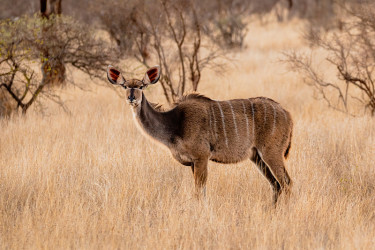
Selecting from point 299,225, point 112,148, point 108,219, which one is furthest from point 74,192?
point 299,225

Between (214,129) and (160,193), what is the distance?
3.07 ft

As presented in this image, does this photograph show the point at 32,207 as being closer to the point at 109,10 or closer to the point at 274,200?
the point at 274,200

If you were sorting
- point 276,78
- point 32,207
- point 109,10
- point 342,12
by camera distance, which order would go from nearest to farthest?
1. point 32,207
2. point 276,78
3. point 109,10
4. point 342,12

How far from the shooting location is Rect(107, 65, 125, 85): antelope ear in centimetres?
539

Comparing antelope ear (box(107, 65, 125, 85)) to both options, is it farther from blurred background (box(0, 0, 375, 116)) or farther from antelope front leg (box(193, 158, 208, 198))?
blurred background (box(0, 0, 375, 116))

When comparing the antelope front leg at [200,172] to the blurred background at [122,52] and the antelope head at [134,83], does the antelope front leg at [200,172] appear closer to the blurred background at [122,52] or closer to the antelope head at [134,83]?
the antelope head at [134,83]

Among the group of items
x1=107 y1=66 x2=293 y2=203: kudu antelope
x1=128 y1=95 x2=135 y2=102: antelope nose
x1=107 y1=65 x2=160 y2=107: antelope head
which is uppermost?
x1=107 y1=65 x2=160 y2=107: antelope head

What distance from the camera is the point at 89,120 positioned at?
9.54m

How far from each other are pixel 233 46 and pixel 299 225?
1627cm

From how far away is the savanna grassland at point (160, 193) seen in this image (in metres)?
4.49

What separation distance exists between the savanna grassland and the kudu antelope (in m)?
0.38

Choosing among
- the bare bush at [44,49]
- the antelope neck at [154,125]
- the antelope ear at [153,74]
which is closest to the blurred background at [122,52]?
the bare bush at [44,49]

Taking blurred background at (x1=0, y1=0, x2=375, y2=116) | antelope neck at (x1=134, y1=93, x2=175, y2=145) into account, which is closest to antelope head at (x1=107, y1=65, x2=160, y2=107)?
antelope neck at (x1=134, y1=93, x2=175, y2=145)

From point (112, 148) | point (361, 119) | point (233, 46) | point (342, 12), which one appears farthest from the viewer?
point (342, 12)
